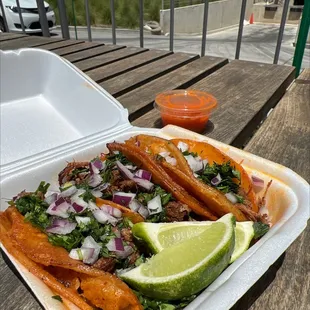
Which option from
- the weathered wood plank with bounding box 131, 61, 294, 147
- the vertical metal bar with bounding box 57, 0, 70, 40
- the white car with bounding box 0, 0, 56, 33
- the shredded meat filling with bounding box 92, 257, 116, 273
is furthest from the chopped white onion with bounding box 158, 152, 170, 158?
the white car with bounding box 0, 0, 56, 33

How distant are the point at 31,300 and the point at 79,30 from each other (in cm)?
1457

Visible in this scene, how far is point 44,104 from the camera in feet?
6.78

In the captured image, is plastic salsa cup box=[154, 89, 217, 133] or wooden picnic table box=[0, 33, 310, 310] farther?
plastic salsa cup box=[154, 89, 217, 133]

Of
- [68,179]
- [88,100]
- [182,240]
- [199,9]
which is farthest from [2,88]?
[199,9]

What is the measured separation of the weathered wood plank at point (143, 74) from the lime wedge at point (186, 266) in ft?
4.25

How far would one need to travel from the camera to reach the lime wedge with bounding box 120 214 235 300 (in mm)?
612

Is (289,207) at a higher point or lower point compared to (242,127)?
higher

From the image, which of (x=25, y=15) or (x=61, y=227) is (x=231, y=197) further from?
(x=25, y=15)

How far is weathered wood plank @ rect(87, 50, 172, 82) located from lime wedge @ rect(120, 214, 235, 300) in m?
1.56

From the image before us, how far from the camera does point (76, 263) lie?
68 centimetres

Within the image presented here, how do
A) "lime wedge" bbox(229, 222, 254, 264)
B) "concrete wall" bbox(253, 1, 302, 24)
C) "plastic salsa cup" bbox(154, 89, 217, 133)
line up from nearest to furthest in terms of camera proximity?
"lime wedge" bbox(229, 222, 254, 264) < "plastic salsa cup" bbox(154, 89, 217, 133) < "concrete wall" bbox(253, 1, 302, 24)

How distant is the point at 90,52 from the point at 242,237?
2.30 metres

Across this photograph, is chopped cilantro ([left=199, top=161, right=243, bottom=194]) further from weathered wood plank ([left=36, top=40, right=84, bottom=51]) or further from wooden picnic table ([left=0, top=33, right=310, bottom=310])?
weathered wood plank ([left=36, top=40, right=84, bottom=51])

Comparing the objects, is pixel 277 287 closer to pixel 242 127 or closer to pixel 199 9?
pixel 242 127
